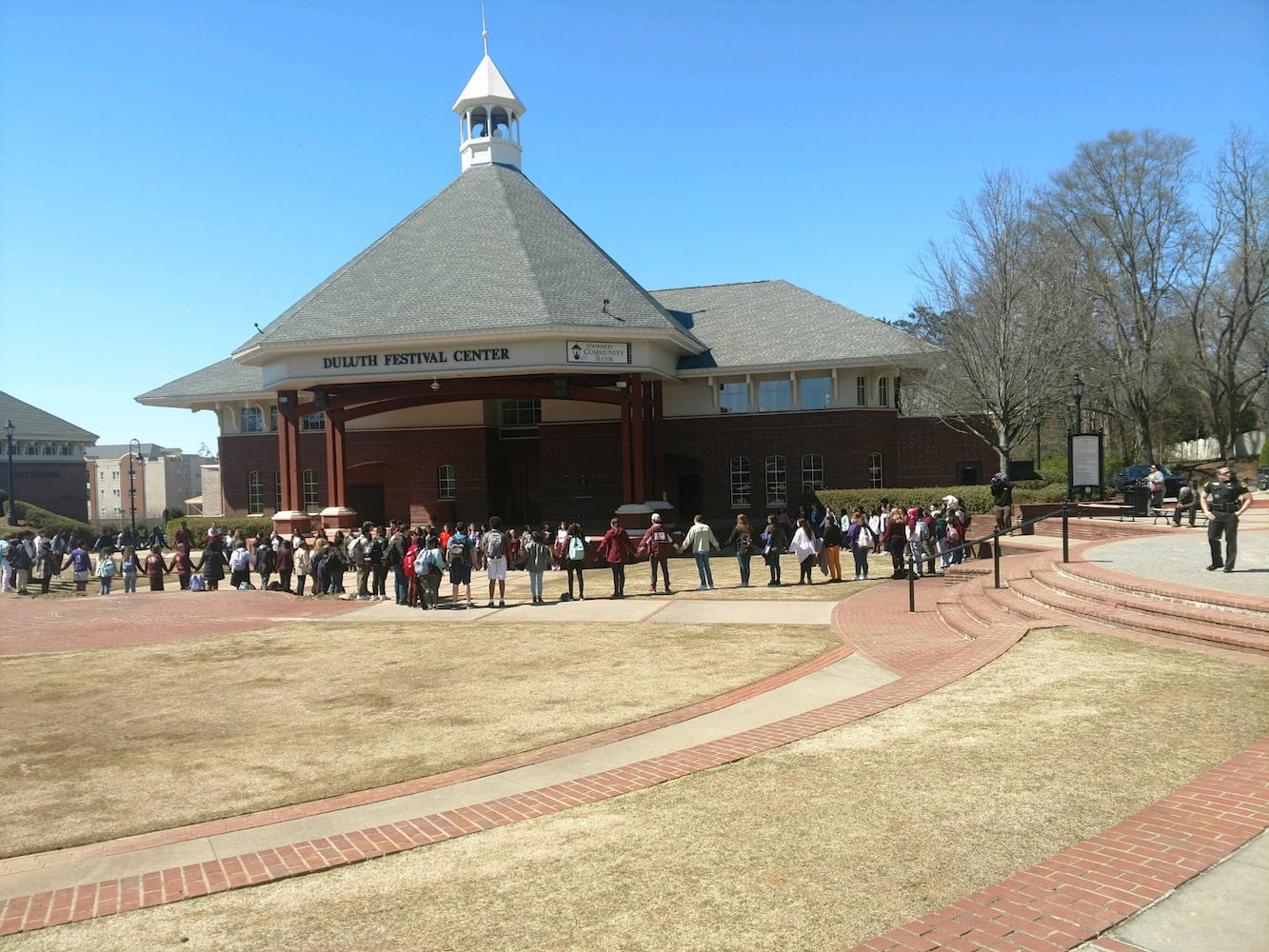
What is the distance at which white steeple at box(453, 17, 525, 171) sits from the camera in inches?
1492

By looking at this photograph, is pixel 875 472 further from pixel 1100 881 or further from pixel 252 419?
pixel 1100 881

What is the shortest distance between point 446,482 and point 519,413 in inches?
155

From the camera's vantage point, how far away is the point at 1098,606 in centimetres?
1223

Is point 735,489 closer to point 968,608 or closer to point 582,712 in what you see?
point 968,608

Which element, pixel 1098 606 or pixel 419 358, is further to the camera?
pixel 419 358

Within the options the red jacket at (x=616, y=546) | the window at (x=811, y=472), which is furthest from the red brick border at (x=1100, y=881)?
the window at (x=811, y=472)

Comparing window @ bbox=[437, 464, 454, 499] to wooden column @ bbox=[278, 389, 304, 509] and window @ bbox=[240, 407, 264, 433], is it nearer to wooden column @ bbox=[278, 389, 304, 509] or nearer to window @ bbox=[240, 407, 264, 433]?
wooden column @ bbox=[278, 389, 304, 509]

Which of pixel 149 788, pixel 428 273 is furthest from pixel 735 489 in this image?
pixel 149 788

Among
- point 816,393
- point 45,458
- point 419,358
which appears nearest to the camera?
point 419,358

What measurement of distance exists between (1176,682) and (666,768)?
487 centimetres

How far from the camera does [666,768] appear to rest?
24.6ft

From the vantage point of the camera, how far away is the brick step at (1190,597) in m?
10.4

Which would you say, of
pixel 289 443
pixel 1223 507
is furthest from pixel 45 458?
pixel 1223 507

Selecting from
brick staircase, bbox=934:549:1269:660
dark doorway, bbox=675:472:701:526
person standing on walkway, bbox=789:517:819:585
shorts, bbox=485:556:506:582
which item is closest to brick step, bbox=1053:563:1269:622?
brick staircase, bbox=934:549:1269:660
